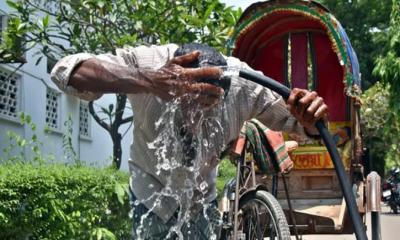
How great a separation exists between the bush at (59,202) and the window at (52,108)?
617 cm

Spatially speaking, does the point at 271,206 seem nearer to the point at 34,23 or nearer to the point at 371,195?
the point at 371,195

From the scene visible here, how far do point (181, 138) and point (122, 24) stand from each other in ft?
15.6

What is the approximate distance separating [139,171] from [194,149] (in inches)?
11.0

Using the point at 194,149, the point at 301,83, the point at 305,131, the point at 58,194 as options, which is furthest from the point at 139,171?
the point at 301,83

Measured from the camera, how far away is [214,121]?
251cm

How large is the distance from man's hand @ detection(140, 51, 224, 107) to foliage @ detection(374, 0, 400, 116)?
8200mm

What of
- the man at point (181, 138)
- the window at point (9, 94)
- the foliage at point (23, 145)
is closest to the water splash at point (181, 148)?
the man at point (181, 138)

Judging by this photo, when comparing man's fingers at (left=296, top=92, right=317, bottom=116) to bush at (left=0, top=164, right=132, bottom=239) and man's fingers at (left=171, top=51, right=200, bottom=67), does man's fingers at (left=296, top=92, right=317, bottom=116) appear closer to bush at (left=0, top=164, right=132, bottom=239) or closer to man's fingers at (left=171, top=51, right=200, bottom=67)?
man's fingers at (left=171, top=51, right=200, bottom=67)

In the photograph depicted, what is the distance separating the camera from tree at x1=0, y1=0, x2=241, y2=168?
6.70m

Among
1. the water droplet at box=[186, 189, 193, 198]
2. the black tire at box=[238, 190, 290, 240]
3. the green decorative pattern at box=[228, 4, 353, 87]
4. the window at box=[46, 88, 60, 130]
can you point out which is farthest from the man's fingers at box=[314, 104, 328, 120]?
the window at box=[46, 88, 60, 130]

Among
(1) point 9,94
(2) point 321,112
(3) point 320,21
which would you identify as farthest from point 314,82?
(1) point 9,94

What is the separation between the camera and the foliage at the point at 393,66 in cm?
988

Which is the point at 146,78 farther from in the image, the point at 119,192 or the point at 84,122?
the point at 84,122

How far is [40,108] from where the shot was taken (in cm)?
1062
